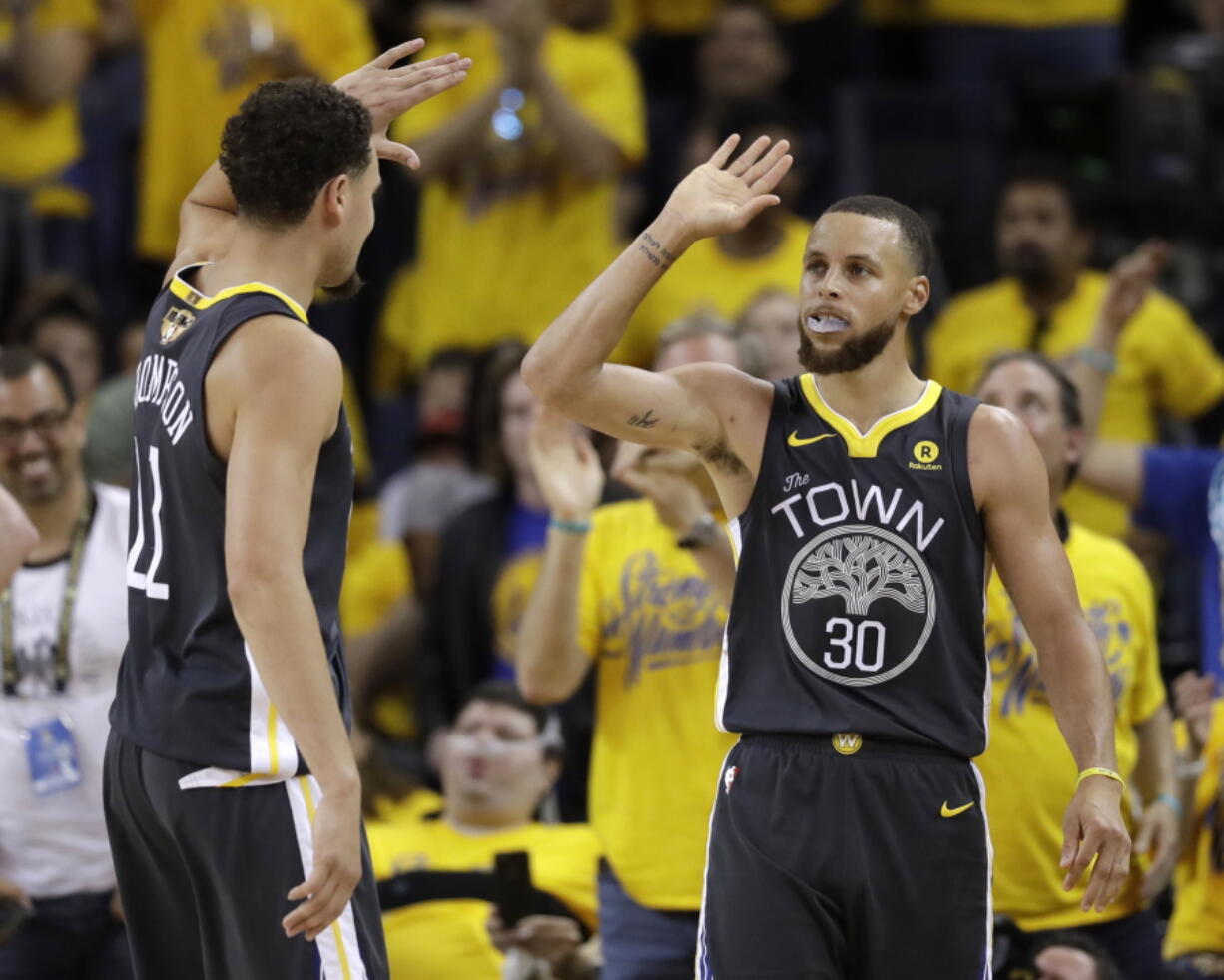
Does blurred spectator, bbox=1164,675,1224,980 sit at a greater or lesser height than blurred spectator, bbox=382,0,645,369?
lesser

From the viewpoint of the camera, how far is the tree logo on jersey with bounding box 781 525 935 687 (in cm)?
415

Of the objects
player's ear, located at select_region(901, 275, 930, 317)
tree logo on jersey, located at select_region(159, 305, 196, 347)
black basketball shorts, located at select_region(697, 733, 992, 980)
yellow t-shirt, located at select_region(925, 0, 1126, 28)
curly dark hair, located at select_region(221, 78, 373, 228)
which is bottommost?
black basketball shorts, located at select_region(697, 733, 992, 980)

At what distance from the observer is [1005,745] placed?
17.3ft

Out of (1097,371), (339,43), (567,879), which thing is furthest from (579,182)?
(567,879)

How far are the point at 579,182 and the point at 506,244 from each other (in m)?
0.44

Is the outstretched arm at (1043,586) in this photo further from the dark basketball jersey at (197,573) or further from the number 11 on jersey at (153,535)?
the number 11 on jersey at (153,535)

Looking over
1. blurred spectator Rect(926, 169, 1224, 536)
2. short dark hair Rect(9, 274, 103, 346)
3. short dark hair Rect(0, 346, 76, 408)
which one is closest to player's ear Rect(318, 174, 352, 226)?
short dark hair Rect(0, 346, 76, 408)

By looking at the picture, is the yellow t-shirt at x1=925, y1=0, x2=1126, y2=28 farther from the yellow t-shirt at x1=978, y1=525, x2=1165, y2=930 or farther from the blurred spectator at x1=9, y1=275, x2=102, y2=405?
the yellow t-shirt at x1=978, y1=525, x2=1165, y2=930

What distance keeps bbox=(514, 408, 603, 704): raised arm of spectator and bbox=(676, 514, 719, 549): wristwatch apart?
45cm

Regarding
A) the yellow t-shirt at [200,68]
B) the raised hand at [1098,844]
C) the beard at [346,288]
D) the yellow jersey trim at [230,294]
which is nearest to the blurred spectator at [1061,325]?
the yellow t-shirt at [200,68]

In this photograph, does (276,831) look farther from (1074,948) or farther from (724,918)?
(1074,948)

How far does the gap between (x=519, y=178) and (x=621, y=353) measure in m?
0.98

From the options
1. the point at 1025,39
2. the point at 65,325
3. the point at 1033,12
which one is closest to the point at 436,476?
the point at 65,325

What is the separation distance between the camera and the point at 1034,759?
17.3ft
